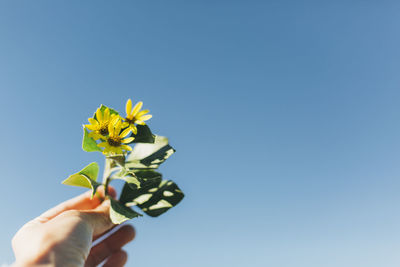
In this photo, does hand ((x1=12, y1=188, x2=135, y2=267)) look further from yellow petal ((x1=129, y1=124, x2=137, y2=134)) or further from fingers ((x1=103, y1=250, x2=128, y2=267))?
fingers ((x1=103, y1=250, x2=128, y2=267))

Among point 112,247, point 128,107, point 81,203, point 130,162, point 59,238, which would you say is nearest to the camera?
point 59,238

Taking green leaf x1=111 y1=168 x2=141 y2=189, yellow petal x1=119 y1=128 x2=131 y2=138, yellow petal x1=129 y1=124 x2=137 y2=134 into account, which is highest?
yellow petal x1=129 y1=124 x2=137 y2=134

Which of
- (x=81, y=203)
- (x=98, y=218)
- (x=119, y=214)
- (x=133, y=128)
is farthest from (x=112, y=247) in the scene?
(x=133, y=128)

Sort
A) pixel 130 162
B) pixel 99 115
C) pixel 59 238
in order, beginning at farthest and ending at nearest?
pixel 130 162
pixel 99 115
pixel 59 238

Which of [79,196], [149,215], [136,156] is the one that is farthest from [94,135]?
[79,196]

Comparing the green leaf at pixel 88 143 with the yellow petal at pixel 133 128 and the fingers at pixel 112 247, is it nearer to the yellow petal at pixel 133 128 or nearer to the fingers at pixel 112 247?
the yellow petal at pixel 133 128

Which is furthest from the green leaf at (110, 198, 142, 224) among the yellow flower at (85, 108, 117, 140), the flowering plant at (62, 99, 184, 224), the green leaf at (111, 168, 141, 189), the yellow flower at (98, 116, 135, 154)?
the yellow flower at (85, 108, 117, 140)

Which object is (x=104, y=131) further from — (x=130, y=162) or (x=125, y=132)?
(x=130, y=162)
